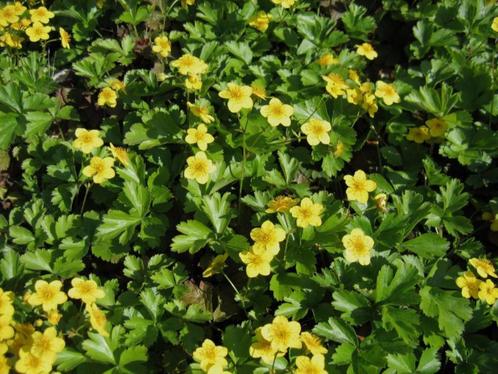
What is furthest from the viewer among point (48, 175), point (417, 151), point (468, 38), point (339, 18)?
point (339, 18)

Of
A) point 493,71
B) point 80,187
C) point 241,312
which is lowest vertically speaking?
point 241,312

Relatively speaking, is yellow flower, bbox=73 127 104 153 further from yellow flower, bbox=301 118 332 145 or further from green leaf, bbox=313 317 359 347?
green leaf, bbox=313 317 359 347

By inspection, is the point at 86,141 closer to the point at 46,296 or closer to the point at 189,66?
the point at 189,66

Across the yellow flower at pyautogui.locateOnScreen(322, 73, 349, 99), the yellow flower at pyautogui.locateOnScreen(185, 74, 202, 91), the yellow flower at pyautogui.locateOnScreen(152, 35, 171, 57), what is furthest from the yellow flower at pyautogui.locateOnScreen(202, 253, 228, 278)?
the yellow flower at pyautogui.locateOnScreen(152, 35, 171, 57)

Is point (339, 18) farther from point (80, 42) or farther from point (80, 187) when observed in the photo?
point (80, 187)

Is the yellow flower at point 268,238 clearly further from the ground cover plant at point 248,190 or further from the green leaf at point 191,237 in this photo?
the green leaf at point 191,237

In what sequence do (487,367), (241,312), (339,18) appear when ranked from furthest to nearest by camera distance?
(339,18)
(241,312)
(487,367)

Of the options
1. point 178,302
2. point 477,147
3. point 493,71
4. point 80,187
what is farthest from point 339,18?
point 178,302

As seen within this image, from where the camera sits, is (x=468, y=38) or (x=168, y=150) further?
(x=468, y=38)
